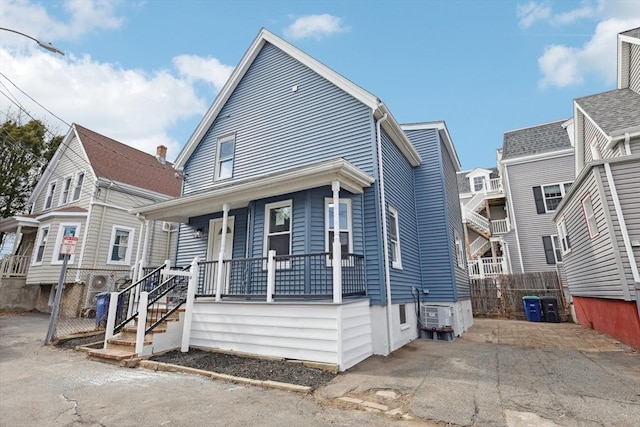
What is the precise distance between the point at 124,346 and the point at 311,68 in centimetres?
881

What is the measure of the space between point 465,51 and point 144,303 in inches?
599

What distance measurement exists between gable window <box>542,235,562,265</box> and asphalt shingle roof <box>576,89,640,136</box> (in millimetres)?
8318

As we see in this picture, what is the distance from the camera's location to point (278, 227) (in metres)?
8.05

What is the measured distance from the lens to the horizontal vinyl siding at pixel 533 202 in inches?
704

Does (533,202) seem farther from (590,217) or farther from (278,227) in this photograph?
(278,227)

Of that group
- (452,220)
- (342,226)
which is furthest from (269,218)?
(452,220)

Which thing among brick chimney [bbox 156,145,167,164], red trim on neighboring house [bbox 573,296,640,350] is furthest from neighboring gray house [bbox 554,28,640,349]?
brick chimney [bbox 156,145,167,164]

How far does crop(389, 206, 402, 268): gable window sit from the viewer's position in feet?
26.5

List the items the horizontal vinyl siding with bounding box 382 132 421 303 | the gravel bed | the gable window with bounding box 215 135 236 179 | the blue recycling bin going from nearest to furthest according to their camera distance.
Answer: the gravel bed, the horizontal vinyl siding with bounding box 382 132 421 303, the gable window with bounding box 215 135 236 179, the blue recycling bin

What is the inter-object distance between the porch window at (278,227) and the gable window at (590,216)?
8134 mm

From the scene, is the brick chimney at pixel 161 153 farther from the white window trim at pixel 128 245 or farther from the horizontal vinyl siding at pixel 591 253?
the horizontal vinyl siding at pixel 591 253

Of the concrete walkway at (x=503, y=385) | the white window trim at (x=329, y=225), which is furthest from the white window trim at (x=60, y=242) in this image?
the concrete walkway at (x=503, y=385)

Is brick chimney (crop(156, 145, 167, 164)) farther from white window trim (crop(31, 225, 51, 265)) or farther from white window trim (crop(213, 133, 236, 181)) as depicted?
white window trim (crop(213, 133, 236, 181))

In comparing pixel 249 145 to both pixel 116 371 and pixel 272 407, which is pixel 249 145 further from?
pixel 272 407
